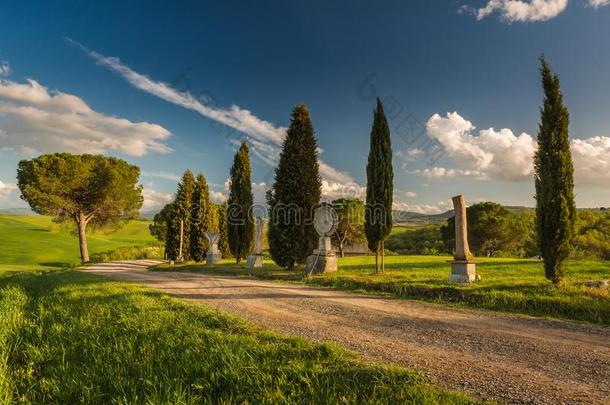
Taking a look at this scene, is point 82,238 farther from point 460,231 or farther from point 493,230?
point 493,230

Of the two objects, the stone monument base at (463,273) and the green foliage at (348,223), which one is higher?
the green foliage at (348,223)

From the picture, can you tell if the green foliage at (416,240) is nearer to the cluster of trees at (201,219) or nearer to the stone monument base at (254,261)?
the cluster of trees at (201,219)

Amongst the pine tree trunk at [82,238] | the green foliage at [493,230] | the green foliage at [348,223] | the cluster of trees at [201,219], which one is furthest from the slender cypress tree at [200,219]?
the green foliage at [493,230]

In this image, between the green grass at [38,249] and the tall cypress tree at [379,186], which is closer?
the tall cypress tree at [379,186]

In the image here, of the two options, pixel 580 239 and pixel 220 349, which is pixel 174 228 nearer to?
pixel 220 349

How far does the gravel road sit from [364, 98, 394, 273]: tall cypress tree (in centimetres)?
640

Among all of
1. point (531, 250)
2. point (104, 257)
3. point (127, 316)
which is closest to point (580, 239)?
point (531, 250)

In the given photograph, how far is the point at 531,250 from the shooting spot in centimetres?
4100

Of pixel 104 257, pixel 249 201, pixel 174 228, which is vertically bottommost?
pixel 104 257

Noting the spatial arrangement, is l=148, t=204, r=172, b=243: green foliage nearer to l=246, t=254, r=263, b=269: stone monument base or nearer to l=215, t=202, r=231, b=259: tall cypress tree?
l=215, t=202, r=231, b=259: tall cypress tree

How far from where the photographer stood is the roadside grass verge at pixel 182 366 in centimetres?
314

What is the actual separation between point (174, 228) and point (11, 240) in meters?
23.1

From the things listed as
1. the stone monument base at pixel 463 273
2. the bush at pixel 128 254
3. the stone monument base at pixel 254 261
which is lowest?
the bush at pixel 128 254

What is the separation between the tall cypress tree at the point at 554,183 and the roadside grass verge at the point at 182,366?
9.36 m
